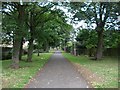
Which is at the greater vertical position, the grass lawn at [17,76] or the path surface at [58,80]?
the grass lawn at [17,76]

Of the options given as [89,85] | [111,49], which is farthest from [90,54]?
[89,85]

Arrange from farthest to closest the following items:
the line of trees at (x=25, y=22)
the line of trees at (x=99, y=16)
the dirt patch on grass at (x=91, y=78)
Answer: the line of trees at (x=99, y=16)
the line of trees at (x=25, y=22)
the dirt patch on grass at (x=91, y=78)

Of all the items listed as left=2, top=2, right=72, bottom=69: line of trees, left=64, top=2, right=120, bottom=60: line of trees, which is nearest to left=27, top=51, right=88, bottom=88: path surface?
left=2, top=2, right=72, bottom=69: line of trees

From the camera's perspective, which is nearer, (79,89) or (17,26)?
(79,89)

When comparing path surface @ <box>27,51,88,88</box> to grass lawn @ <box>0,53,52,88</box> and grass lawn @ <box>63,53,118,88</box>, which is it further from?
grass lawn @ <box>63,53,118,88</box>

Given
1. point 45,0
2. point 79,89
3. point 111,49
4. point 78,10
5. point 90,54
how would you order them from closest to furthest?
point 79,89 → point 45,0 → point 78,10 → point 111,49 → point 90,54

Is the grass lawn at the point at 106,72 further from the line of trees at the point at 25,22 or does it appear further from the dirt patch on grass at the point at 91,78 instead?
the line of trees at the point at 25,22

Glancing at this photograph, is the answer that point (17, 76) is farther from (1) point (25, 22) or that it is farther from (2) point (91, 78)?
(1) point (25, 22)

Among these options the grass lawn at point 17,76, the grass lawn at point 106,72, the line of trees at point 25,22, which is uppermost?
the line of trees at point 25,22

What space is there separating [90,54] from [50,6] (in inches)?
850

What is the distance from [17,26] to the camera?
18.4 m

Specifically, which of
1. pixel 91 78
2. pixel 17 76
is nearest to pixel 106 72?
pixel 91 78

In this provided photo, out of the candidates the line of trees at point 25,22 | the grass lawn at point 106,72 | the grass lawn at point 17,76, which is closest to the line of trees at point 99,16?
the line of trees at point 25,22

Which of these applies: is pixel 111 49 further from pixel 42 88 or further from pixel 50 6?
pixel 42 88
